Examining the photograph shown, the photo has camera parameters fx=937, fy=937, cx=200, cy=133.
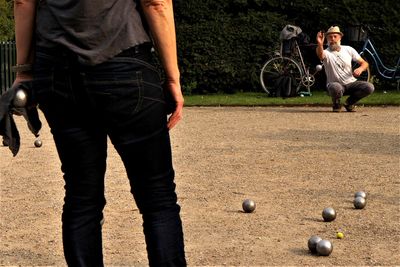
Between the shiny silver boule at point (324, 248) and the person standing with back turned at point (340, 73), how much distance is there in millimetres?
9708

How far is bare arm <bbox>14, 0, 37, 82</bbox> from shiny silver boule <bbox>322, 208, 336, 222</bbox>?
9.92 feet

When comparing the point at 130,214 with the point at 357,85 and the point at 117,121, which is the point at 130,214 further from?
the point at 357,85

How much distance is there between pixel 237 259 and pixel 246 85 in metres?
15.6

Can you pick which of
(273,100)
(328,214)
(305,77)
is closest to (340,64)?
(273,100)

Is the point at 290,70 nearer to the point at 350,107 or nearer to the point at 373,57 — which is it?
the point at 373,57

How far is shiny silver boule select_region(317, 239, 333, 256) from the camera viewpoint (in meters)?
5.25

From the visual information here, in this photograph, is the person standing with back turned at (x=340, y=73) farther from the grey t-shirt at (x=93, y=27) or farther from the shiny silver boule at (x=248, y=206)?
the grey t-shirt at (x=93, y=27)

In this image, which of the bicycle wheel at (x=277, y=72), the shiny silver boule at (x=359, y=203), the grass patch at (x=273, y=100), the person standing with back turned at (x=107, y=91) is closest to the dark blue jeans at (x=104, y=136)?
the person standing with back turned at (x=107, y=91)

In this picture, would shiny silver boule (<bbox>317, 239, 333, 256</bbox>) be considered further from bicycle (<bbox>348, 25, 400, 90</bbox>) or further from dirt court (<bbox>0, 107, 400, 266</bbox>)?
bicycle (<bbox>348, 25, 400, 90</bbox>)

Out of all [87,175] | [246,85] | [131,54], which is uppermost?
[131,54]

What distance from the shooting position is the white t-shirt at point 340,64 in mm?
14992

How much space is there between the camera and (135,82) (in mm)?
A: 3533

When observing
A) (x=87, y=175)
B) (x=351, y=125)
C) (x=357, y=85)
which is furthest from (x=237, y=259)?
(x=357, y=85)

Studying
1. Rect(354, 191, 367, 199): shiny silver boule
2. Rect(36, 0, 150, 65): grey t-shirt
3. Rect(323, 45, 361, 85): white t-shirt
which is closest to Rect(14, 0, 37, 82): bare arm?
Rect(36, 0, 150, 65): grey t-shirt
